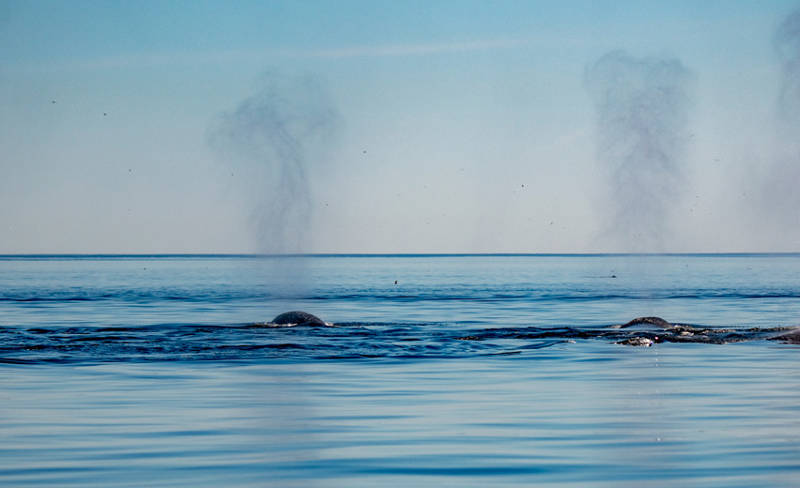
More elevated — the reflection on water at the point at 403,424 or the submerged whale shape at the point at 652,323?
the submerged whale shape at the point at 652,323

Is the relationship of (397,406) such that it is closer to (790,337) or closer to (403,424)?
(403,424)

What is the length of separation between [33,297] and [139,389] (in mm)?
50937

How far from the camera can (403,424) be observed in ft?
52.9

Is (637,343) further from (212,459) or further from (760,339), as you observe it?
(212,459)

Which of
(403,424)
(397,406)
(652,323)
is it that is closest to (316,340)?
(652,323)

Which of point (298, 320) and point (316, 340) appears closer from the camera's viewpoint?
point (316, 340)

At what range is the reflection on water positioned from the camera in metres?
12.4

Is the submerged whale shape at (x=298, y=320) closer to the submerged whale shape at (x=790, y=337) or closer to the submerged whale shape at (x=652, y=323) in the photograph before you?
the submerged whale shape at (x=652, y=323)

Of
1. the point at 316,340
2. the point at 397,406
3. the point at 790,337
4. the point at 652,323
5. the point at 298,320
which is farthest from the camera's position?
the point at 298,320

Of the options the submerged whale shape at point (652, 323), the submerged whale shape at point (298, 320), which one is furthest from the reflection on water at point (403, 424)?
the submerged whale shape at point (298, 320)

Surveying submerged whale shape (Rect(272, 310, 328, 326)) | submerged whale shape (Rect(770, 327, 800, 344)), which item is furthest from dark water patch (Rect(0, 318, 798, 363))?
submerged whale shape (Rect(272, 310, 328, 326))

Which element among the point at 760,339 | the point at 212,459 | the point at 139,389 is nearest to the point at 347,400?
the point at 139,389

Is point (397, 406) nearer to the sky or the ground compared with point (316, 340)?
nearer to the ground

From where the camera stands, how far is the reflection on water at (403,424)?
12391 millimetres
